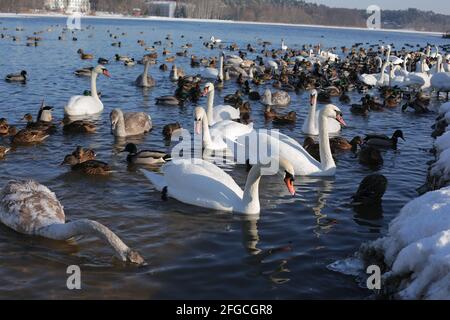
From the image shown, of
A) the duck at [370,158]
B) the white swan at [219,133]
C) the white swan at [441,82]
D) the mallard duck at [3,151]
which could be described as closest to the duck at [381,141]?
the duck at [370,158]

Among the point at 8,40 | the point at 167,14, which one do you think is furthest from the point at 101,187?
the point at 167,14

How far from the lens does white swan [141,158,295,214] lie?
9.20 m

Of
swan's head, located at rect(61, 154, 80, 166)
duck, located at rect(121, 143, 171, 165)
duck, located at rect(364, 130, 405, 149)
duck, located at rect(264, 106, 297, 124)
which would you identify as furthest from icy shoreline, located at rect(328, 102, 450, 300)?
duck, located at rect(264, 106, 297, 124)

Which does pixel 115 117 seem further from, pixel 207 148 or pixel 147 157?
pixel 147 157

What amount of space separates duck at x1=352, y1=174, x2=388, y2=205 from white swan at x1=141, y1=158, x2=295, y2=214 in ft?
5.44

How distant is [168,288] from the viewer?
22.4 ft

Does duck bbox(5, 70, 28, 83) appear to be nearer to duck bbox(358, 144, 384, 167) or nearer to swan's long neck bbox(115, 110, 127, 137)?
swan's long neck bbox(115, 110, 127, 137)

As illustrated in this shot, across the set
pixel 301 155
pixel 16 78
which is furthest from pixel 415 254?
pixel 16 78

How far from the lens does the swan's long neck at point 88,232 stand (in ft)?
23.3

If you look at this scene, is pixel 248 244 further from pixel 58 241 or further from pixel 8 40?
pixel 8 40

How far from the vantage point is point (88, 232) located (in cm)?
728

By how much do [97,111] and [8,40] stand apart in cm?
3410

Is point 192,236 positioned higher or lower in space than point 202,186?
Answer: lower

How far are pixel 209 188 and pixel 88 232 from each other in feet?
8.56
